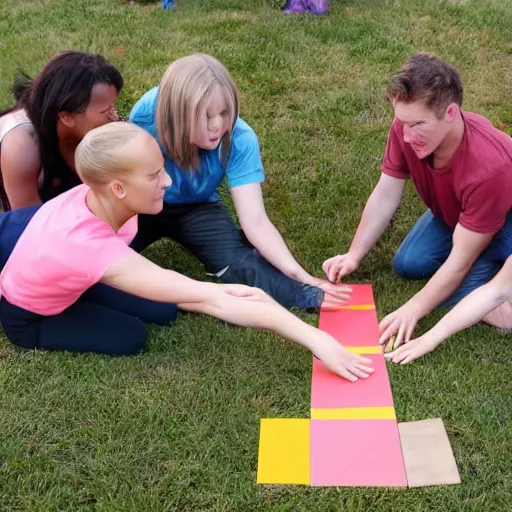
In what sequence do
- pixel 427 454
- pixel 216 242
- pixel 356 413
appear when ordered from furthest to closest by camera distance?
pixel 216 242 → pixel 356 413 → pixel 427 454

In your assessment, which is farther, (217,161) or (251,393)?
(217,161)

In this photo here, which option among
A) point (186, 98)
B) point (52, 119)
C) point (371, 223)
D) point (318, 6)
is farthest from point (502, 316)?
point (318, 6)

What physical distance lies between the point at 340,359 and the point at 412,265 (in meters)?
0.80

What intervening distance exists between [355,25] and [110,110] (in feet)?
10.5

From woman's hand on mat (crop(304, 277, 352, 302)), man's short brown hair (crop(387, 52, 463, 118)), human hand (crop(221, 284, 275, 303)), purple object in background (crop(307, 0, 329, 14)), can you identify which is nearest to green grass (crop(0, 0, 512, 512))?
woman's hand on mat (crop(304, 277, 352, 302))

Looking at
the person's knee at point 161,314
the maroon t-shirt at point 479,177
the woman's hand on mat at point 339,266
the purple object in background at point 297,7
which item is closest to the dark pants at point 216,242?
the woman's hand on mat at point 339,266

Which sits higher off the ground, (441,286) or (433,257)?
(441,286)

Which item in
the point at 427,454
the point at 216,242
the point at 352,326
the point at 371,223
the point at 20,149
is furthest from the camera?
the point at 216,242

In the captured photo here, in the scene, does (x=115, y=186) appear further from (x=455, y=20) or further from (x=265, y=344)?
(x=455, y=20)

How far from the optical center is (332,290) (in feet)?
9.42

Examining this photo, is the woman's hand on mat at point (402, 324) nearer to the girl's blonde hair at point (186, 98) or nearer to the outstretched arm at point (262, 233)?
the outstretched arm at point (262, 233)

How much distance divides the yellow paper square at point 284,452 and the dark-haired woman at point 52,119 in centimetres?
144

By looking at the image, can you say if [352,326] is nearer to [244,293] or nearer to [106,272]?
[244,293]

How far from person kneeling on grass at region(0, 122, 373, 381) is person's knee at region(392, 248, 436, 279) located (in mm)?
713
